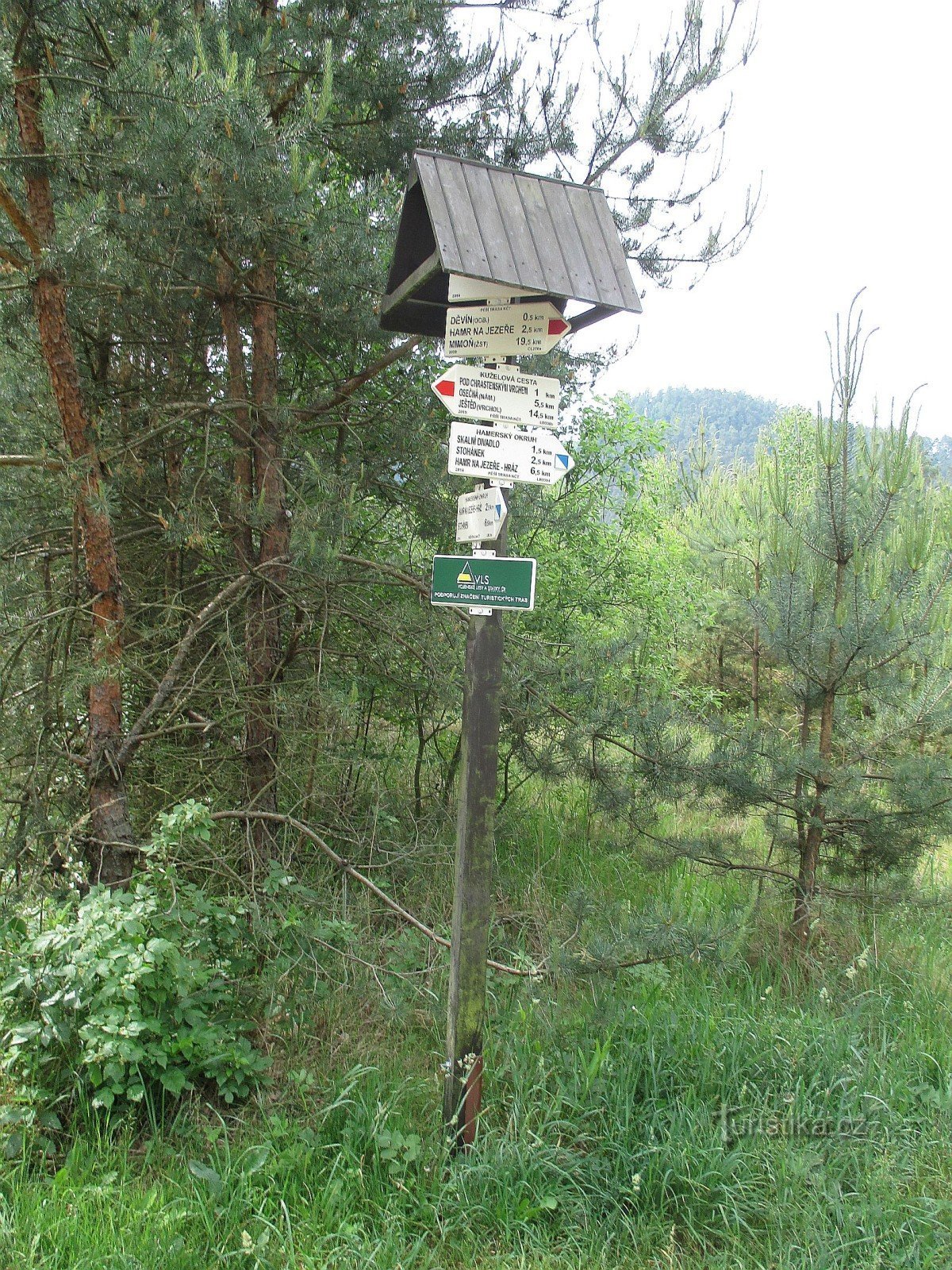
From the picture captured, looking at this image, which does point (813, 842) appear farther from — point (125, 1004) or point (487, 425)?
point (125, 1004)

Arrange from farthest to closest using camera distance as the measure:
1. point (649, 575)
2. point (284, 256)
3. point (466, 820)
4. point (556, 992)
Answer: point (649, 575) → point (284, 256) → point (556, 992) → point (466, 820)

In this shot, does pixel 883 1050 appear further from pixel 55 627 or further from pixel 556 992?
pixel 55 627

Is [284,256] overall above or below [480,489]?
above

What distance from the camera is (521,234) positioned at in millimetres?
2959

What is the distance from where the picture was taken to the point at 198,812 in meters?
3.21

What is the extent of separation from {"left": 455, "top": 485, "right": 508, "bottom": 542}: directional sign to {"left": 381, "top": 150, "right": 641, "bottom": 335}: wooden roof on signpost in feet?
2.25

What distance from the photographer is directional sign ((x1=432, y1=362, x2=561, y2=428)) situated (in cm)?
296

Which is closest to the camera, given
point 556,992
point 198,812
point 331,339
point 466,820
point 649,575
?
point 466,820

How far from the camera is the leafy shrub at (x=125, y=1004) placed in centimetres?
291

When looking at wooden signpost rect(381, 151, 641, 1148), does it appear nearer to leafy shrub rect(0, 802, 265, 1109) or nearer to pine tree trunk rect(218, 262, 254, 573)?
leafy shrub rect(0, 802, 265, 1109)

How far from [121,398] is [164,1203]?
12.2 ft

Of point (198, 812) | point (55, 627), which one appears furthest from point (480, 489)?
point (55, 627)

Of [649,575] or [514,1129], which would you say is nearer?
[514,1129]

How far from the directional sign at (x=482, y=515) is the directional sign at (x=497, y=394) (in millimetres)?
273
